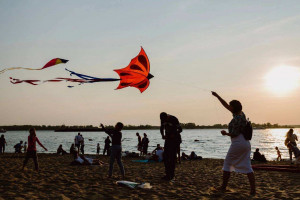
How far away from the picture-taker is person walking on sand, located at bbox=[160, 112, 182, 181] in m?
8.10

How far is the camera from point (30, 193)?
6.18 m

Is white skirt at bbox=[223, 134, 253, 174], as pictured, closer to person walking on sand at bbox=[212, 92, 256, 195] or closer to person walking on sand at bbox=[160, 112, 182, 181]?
person walking on sand at bbox=[212, 92, 256, 195]

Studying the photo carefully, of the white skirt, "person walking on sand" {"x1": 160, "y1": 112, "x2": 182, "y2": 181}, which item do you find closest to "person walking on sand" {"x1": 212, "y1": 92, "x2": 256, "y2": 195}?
the white skirt

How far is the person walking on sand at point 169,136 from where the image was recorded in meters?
8.10

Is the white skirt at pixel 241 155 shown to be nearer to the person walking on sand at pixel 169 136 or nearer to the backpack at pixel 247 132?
the backpack at pixel 247 132

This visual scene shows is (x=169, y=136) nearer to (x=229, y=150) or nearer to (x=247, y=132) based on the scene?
(x=229, y=150)

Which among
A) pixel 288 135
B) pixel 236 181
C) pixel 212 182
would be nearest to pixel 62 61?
pixel 212 182

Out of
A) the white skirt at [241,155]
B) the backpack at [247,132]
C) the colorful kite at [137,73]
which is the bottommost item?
the white skirt at [241,155]

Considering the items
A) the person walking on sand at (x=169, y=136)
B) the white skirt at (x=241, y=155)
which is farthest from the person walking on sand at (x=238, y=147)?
the person walking on sand at (x=169, y=136)

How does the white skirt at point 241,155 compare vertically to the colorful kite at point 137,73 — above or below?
below

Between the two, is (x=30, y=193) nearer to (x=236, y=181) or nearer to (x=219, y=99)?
(x=219, y=99)

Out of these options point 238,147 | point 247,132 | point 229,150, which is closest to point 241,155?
point 238,147

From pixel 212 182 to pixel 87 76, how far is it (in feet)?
15.3

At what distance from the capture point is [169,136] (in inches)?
320
